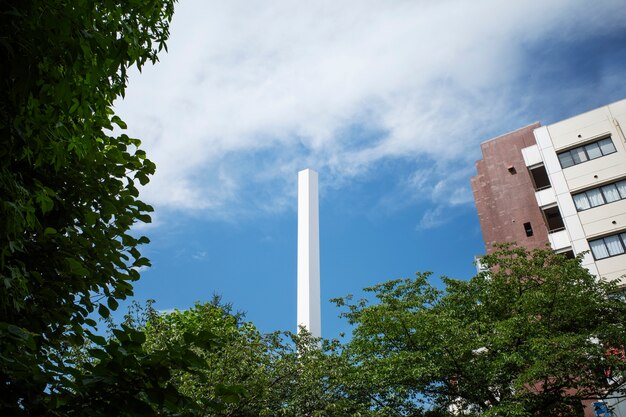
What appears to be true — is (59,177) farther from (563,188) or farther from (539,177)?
(539,177)

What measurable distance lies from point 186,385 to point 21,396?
12.2 m

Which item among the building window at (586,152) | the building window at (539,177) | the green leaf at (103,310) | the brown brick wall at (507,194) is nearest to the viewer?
the green leaf at (103,310)

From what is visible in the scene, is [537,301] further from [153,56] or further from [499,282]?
[153,56]

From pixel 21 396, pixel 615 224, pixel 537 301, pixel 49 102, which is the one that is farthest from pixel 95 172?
pixel 615 224

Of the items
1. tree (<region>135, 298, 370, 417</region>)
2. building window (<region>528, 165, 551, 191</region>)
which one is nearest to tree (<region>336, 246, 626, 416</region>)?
tree (<region>135, 298, 370, 417</region>)

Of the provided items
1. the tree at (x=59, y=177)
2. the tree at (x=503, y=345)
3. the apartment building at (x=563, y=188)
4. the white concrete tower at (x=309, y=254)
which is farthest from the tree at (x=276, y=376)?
the apartment building at (x=563, y=188)

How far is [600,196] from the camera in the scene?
25766mm

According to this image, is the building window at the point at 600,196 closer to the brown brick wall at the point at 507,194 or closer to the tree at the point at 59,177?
the brown brick wall at the point at 507,194

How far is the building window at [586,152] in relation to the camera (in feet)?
86.2

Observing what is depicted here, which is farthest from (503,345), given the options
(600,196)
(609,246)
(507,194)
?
(507,194)

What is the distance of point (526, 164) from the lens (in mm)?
29016

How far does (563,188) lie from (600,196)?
1827mm

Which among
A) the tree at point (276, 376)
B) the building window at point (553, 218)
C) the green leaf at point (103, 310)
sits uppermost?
the building window at point (553, 218)

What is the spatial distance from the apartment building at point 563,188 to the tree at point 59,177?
834 inches
